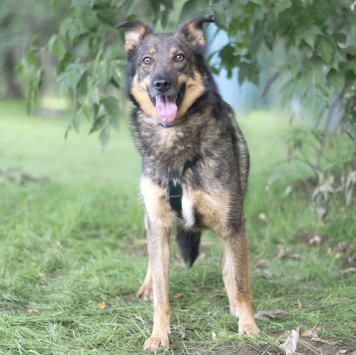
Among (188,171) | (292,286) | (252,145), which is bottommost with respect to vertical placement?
(252,145)

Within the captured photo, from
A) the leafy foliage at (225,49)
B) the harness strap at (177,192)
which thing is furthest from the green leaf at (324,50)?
the harness strap at (177,192)

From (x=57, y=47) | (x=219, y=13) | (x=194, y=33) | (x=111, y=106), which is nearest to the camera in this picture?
(x=194, y=33)

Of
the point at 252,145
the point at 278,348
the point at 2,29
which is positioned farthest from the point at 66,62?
the point at 252,145

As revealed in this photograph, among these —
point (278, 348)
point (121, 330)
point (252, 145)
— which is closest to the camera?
point (278, 348)

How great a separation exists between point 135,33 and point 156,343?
78.0 inches

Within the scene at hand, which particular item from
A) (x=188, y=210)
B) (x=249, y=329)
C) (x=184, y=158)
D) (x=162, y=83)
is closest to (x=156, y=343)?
(x=249, y=329)

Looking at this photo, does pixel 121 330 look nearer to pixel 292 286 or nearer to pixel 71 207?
pixel 292 286

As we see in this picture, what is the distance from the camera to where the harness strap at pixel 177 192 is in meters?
3.52

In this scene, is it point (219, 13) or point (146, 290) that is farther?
point (146, 290)

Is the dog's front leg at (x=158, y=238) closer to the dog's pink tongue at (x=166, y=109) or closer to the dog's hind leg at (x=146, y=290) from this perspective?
the dog's pink tongue at (x=166, y=109)

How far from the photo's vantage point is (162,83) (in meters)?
3.35

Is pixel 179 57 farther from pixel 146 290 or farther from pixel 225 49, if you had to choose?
pixel 146 290

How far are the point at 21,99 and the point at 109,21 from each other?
58.2ft

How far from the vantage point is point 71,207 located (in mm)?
5949
